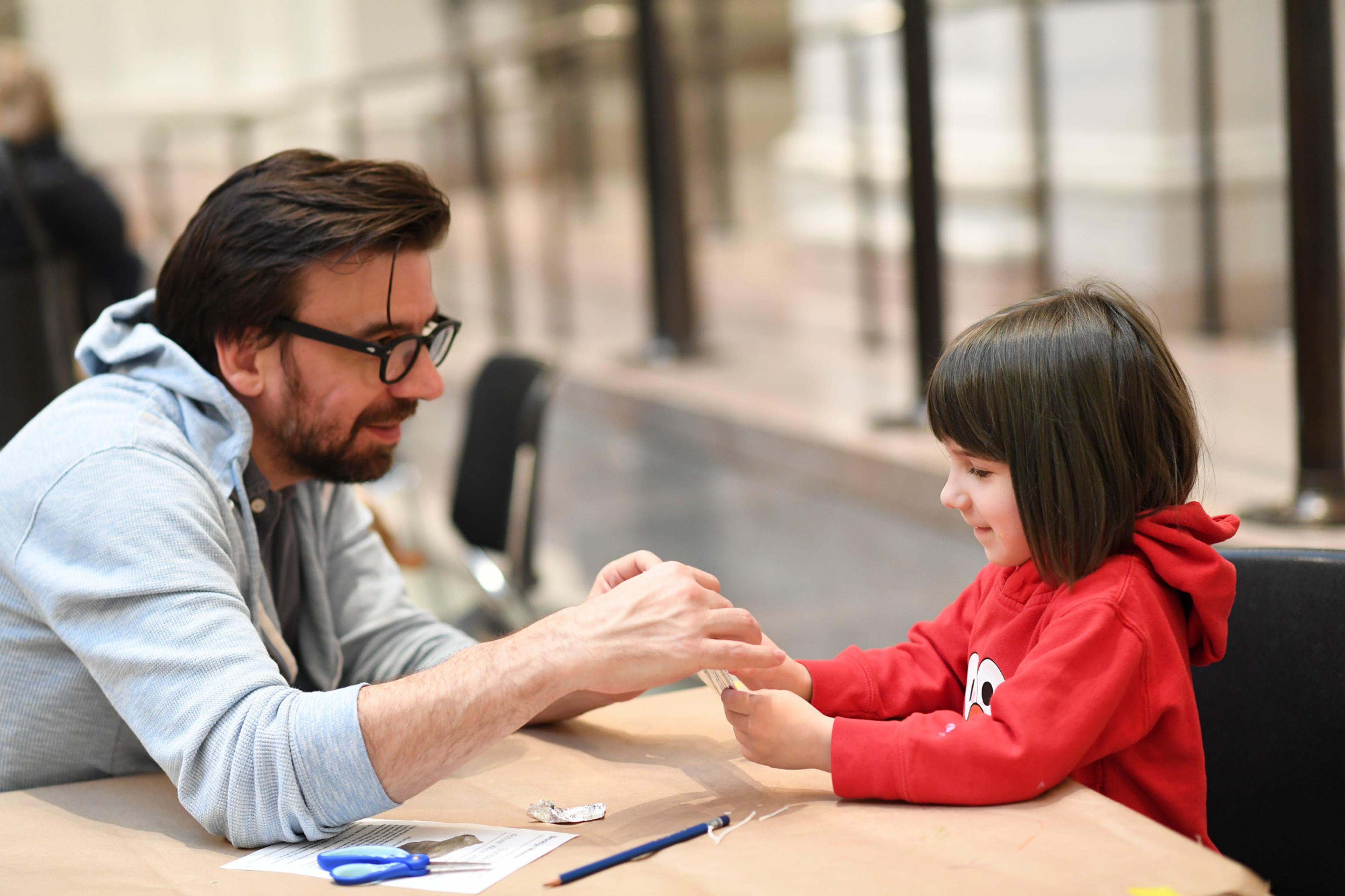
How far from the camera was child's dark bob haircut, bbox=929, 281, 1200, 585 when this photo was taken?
3.76 ft

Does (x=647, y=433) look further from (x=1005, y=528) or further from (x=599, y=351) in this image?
(x=1005, y=528)

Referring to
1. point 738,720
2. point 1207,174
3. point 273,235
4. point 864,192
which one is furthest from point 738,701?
point 864,192

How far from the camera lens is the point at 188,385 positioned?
4.77 feet

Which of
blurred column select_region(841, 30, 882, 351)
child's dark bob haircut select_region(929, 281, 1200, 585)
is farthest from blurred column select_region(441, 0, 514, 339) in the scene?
child's dark bob haircut select_region(929, 281, 1200, 585)

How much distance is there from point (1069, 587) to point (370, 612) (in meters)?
0.92

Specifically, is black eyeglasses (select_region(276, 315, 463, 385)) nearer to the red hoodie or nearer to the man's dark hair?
the man's dark hair

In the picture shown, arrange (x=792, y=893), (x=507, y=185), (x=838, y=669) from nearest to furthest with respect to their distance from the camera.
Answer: (x=792, y=893) → (x=838, y=669) → (x=507, y=185)

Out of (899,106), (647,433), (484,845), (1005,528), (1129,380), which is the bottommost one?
(647,433)

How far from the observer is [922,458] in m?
3.90

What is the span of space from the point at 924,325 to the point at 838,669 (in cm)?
284

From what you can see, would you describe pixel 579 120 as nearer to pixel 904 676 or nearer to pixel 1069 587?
pixel 904 676

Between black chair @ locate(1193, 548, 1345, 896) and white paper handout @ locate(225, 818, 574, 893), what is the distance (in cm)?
68

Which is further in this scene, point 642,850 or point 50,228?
point 50,228

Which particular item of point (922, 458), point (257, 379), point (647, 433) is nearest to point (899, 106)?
point (647, 433)
